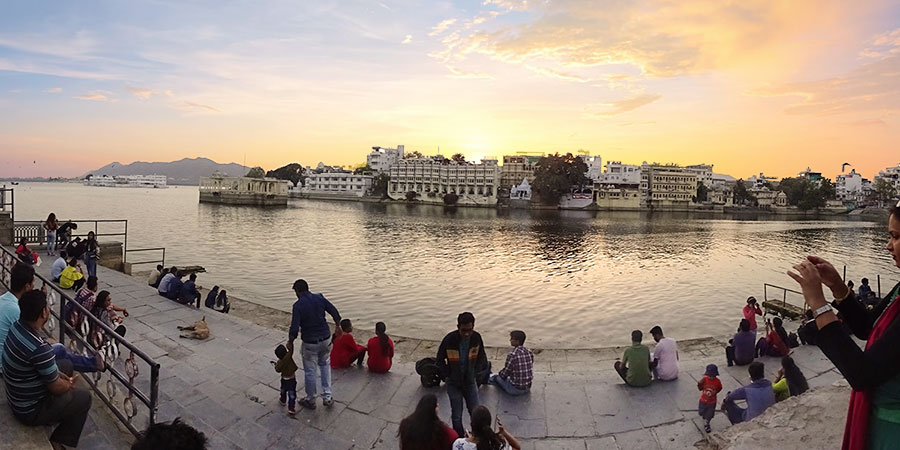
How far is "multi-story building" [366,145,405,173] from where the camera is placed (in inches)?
5728

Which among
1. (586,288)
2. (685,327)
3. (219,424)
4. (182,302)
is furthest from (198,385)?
(586,288)

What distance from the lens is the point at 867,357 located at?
1.83m

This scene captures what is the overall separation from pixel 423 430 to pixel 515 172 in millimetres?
124970

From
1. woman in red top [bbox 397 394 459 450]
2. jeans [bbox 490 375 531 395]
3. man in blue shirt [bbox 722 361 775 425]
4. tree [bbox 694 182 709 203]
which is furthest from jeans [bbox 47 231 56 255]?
tree [bbox 694 182 709 203]

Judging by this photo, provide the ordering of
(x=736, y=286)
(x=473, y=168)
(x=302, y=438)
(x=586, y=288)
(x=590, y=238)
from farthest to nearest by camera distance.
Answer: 1. (x=473, y=168)
2. (x=590, y=238)
3. (x=736, y=286)
4. (x=586, y=288)
5. (x=302, y=438)

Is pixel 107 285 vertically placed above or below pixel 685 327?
above

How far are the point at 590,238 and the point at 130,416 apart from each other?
44618 mm

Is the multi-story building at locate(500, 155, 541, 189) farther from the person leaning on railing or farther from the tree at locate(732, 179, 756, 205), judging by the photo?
the person leaning on railing

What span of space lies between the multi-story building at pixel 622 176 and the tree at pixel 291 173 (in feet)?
302

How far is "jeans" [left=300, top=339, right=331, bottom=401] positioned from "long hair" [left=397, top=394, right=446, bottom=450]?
299cm

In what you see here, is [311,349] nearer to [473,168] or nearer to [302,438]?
[302,438]

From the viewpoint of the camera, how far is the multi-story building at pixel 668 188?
370ft

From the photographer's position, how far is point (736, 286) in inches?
916

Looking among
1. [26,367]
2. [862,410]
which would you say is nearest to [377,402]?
[26,367]
